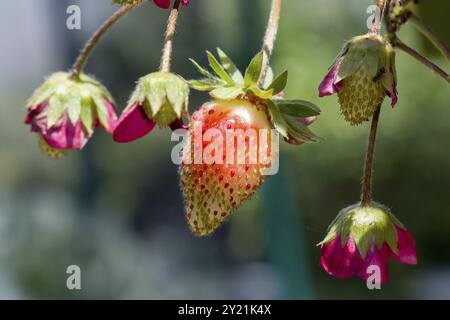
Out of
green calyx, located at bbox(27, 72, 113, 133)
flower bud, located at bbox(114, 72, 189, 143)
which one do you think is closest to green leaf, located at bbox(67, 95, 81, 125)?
green calyx, located at bbox(27, 72, 113, 133)

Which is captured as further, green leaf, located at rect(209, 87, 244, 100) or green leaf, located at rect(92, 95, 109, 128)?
green leaf, located at rect(92, 95, 109, 128)

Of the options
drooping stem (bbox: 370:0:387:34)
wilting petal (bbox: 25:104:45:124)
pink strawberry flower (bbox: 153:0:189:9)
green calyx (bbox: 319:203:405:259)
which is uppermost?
pink strawberry flower (bbox: 153:0:189:9)

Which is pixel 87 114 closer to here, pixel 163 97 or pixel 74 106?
pixel 74 106

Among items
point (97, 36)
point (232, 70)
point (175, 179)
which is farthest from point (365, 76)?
point (175, 179)

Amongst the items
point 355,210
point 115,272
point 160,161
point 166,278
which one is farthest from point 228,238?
point 355,210

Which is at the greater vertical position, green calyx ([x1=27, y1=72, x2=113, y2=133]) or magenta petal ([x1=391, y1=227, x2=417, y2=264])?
green calyx ([x1=27, y1=72, x2=113, y2=133])

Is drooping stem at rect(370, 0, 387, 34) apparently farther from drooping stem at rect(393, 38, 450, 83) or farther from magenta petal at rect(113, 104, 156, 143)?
magenta petal at rect(113, 104, 156, 143)
